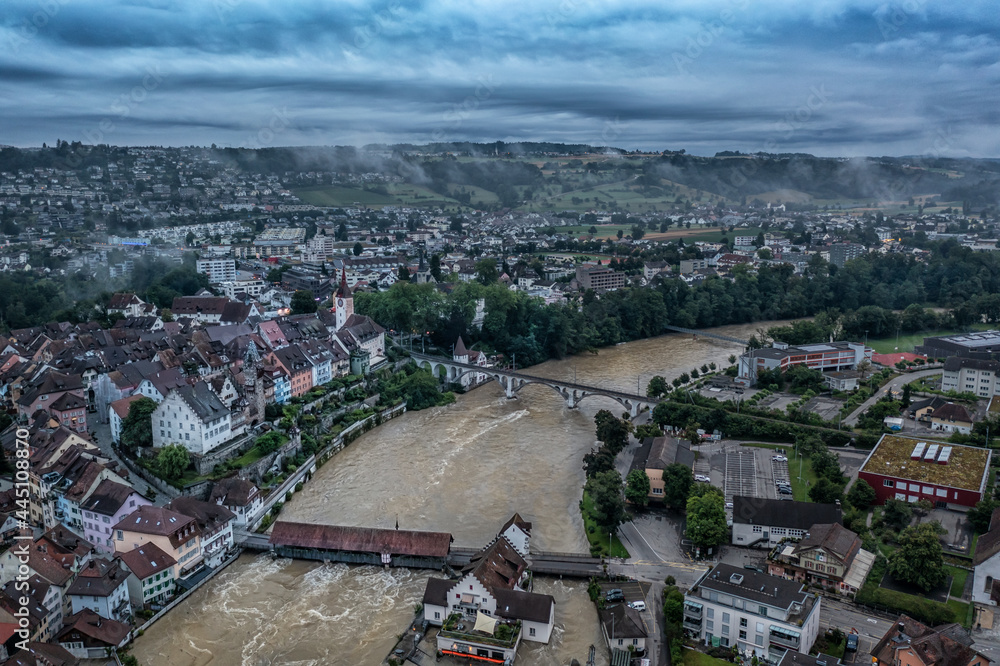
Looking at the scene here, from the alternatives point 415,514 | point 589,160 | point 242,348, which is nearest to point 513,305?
point 242,348

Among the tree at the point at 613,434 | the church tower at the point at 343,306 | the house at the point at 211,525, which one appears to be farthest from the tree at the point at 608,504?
the church tower at the point at 343,306

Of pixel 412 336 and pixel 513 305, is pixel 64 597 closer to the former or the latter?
pixel 412 336

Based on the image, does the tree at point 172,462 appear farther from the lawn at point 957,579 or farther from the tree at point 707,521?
the lawn at point 957,579

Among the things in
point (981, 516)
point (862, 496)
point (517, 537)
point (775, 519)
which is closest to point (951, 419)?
point (981, 516)

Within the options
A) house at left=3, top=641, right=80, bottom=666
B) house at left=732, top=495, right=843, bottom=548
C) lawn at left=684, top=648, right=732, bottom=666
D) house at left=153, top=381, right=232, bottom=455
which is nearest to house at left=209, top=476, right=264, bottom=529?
house at left=153, top=381, right=232, bottom=455

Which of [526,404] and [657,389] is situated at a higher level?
[657,389]

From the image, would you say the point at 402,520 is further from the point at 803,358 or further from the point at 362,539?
the point at 803,358
